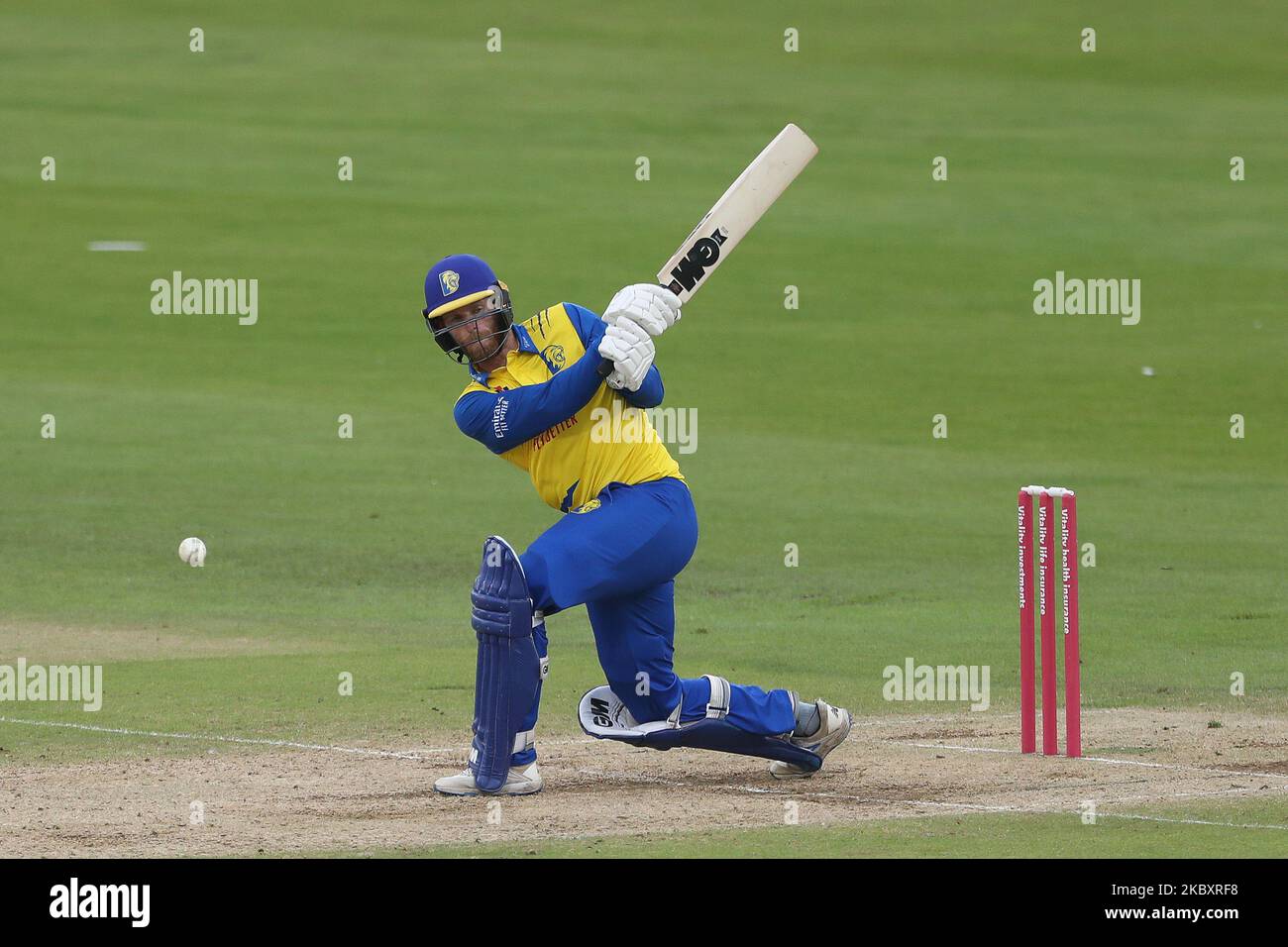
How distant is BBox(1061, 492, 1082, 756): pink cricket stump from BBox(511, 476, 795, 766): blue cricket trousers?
1.15 metres

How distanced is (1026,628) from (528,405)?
7.50 feet

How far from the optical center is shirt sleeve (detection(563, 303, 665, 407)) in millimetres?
7840

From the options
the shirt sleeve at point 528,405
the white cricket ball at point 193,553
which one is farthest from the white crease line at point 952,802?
the white cricket ball at point 193,553

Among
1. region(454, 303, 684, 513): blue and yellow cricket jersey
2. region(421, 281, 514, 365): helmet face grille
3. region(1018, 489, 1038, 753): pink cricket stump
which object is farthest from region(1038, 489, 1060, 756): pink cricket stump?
region(421, 281, 514, 365): helmet face grille

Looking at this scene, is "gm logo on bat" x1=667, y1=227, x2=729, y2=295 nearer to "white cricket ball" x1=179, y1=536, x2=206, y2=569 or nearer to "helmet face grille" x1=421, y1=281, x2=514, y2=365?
→ "helmet face grille" x1=421, y1=281, x2=514, y2=365

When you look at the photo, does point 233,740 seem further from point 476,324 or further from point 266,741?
point 476,324

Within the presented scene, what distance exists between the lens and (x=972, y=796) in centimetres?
785

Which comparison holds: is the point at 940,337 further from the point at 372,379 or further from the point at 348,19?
the point at 348,19

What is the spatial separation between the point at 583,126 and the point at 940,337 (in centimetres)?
1238

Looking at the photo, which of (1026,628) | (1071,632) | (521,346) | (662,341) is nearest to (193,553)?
(521,346)

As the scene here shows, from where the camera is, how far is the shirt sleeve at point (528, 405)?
766 centimetres

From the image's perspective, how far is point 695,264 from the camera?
26.6ft

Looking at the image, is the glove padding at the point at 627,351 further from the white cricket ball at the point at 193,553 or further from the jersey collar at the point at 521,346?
the white cricket ball at the point at 193,553
